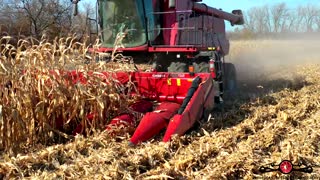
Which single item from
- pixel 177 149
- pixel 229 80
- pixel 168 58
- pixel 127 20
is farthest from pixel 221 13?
pixel 177 149

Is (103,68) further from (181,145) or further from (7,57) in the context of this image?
(181,145)

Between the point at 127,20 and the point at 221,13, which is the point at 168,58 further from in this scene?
the point at 221,13

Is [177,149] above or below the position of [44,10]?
below

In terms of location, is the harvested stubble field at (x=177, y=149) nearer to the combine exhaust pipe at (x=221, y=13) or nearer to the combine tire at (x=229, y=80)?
the combine tire at (x=229, y=80)

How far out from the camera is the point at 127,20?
274 inches

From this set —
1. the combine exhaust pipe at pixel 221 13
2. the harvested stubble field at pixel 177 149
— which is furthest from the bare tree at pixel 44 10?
the harvested stubble field at pixel 177 149

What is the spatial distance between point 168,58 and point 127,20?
984 mm

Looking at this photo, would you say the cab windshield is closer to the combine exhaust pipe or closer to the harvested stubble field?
the harvested stubble field

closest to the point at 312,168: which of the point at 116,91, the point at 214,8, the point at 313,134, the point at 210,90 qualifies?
the point at 313,134

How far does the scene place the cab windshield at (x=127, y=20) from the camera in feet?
22.7

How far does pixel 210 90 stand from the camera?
208 inches

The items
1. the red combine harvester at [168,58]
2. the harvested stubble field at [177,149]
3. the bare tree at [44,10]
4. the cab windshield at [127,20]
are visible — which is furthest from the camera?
the bare tree at [44,10]

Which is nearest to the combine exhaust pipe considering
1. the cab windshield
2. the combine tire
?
the combine tire

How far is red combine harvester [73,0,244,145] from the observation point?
4.57 meters
